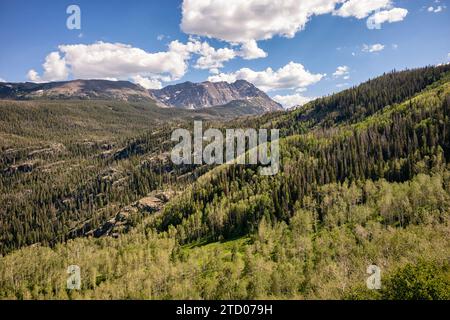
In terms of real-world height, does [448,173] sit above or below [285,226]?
above

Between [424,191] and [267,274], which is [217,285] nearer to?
[267,274]

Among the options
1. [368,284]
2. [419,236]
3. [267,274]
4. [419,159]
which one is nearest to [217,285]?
[267,274]

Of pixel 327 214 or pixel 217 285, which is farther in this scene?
pixel 327 214

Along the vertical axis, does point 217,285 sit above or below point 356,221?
below
